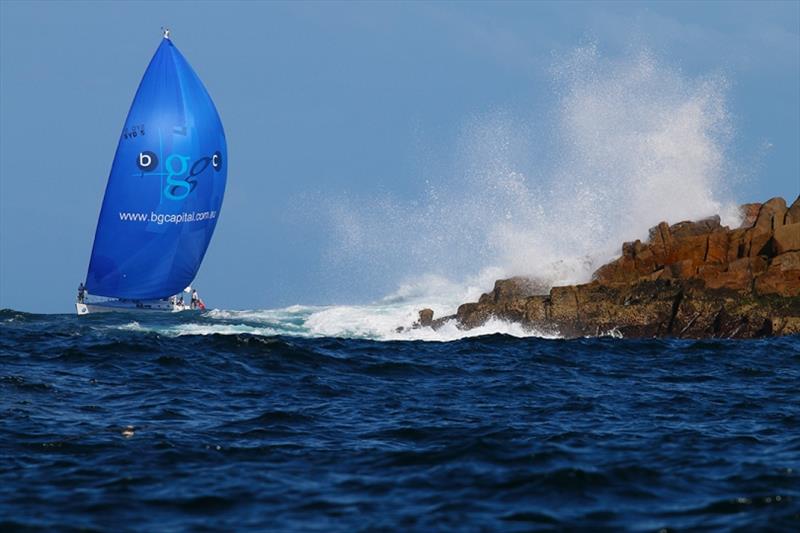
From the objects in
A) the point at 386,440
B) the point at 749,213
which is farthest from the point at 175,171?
the point at 386,440

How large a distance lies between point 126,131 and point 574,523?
3957 centimetres

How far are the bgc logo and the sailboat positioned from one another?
1.6 inches

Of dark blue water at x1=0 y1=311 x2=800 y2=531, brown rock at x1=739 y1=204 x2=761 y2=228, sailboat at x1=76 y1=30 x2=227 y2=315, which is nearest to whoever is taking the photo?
dark blue water at x1=0 y1=311 x2=800 y2=531

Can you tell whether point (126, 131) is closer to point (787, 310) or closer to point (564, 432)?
point (787, 310)

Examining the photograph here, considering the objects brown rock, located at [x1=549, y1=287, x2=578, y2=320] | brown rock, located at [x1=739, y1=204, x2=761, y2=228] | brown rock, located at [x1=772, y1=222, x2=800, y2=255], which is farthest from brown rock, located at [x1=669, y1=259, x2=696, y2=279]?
brown rock, located at [x1=739, y1=204, x2=761, y2=228]

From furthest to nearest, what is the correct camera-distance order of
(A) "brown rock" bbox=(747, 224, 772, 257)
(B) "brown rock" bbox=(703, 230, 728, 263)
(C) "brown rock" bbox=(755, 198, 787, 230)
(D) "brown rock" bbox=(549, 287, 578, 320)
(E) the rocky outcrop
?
→ (C) "brown rock" bbox=(755, 198, 787, 230)
(B) "brown rock" bbox=(703, 230, 728, 263)
(A) "brown rock" bbox=(747, 224, 772, 257)
(D) "brown rock" bbox=(549, 287, 578, 320)
(E) the rocky outcrop

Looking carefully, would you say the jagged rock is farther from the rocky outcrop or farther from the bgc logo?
the bgc logo

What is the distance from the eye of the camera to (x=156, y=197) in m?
46.1

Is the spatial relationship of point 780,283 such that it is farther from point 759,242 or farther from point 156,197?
point 156,197

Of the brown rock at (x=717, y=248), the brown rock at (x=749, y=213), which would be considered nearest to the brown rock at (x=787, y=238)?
the brown rock at (x=717, y=248)

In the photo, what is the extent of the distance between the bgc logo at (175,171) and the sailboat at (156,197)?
0.13 ft

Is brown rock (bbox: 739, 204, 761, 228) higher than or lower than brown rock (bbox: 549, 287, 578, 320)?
higher

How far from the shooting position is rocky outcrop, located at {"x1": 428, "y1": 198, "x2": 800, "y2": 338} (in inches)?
1302

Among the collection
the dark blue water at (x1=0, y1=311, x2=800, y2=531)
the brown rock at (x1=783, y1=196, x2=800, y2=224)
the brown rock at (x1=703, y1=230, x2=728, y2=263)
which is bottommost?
the dark blue water at (x1=0, y1=311, x2=800, y2=531)
